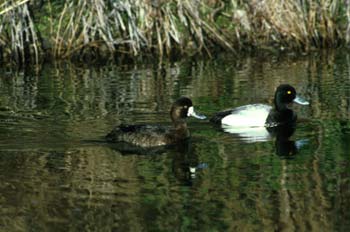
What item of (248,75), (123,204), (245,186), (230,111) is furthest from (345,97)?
(123,204)

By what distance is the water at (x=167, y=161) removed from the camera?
8.72m

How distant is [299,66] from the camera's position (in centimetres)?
1895

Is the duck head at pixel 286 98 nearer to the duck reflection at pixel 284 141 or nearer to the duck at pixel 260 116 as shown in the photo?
the duck at pixel 260 116

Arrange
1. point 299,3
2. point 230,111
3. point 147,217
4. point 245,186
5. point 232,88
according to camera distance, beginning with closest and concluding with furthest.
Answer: point 147,217
point 245,186
point 230,111
point 232,88
point 299,3

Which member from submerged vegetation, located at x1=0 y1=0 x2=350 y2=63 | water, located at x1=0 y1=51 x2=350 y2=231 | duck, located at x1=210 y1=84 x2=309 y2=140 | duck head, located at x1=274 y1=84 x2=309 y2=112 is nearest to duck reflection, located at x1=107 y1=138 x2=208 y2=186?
water, located at x1=0 y1=51 x2=350 y2=231

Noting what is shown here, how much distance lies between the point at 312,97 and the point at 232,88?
1.72m

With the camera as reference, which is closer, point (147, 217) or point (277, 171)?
point (147, 217)

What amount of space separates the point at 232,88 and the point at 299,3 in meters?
4.22

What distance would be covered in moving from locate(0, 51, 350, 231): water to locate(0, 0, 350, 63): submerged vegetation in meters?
1.83

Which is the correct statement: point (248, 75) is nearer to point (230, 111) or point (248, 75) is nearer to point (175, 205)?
point (230, 111)

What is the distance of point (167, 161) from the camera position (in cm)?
1131

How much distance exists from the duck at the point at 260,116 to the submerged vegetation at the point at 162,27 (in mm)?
5763

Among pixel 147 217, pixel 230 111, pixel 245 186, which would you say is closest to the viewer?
pixel 147 217

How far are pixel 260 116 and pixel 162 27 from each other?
6685 mm
